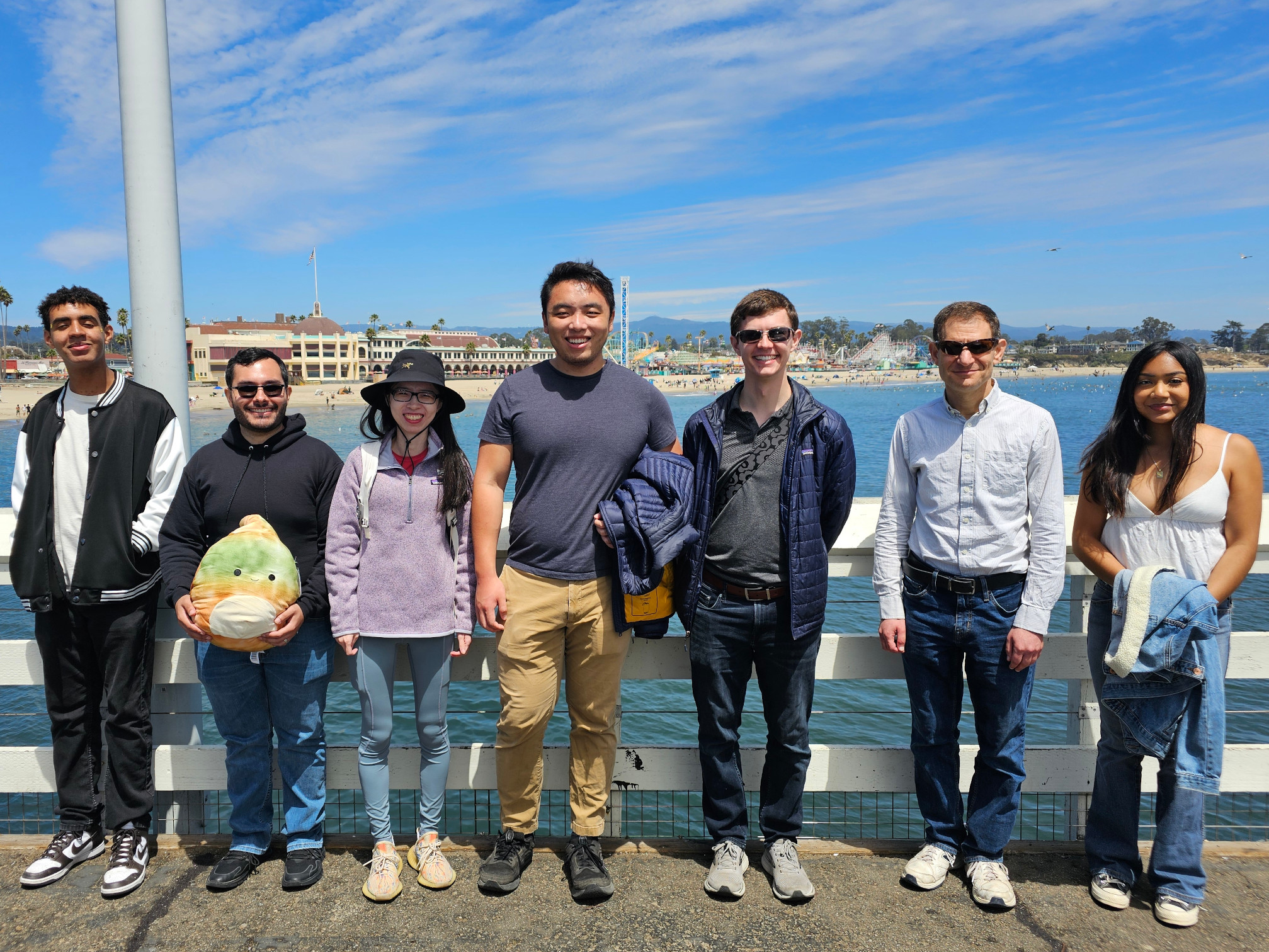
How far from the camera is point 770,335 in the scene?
9.67 feet

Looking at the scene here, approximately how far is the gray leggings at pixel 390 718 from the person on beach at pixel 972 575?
1.67 meters

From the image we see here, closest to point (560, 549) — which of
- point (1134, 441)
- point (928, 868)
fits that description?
point (928, 868)

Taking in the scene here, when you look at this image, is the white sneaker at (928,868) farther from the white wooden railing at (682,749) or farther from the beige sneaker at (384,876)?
the beige sneaker at (384,876)

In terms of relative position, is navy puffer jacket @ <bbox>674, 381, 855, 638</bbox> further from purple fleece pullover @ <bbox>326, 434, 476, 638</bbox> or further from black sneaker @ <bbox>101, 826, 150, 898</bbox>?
black sneaker @ <bbox>101, 826, 150, 898</bbox>

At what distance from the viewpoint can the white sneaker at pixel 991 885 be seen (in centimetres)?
Result: 286

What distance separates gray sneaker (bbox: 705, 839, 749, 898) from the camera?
293 centimetres

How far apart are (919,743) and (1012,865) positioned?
1.99ft

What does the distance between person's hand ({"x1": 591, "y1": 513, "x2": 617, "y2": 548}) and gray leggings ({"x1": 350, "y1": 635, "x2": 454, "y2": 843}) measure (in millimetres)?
690

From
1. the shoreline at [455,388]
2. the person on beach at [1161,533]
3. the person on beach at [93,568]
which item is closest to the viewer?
the person on beach at [1161,533]

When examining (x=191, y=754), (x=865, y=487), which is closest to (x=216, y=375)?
(x=865, y=487)

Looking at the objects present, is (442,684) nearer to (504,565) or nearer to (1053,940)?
(504,565)

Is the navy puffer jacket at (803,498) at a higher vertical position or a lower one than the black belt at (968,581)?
higher

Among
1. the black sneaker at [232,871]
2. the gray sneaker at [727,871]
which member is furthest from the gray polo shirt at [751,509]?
the black sneaker at [232,871]

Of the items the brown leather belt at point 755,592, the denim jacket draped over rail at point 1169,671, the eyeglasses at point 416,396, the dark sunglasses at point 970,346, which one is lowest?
the denim jacket draped over rail at point 1169,671
